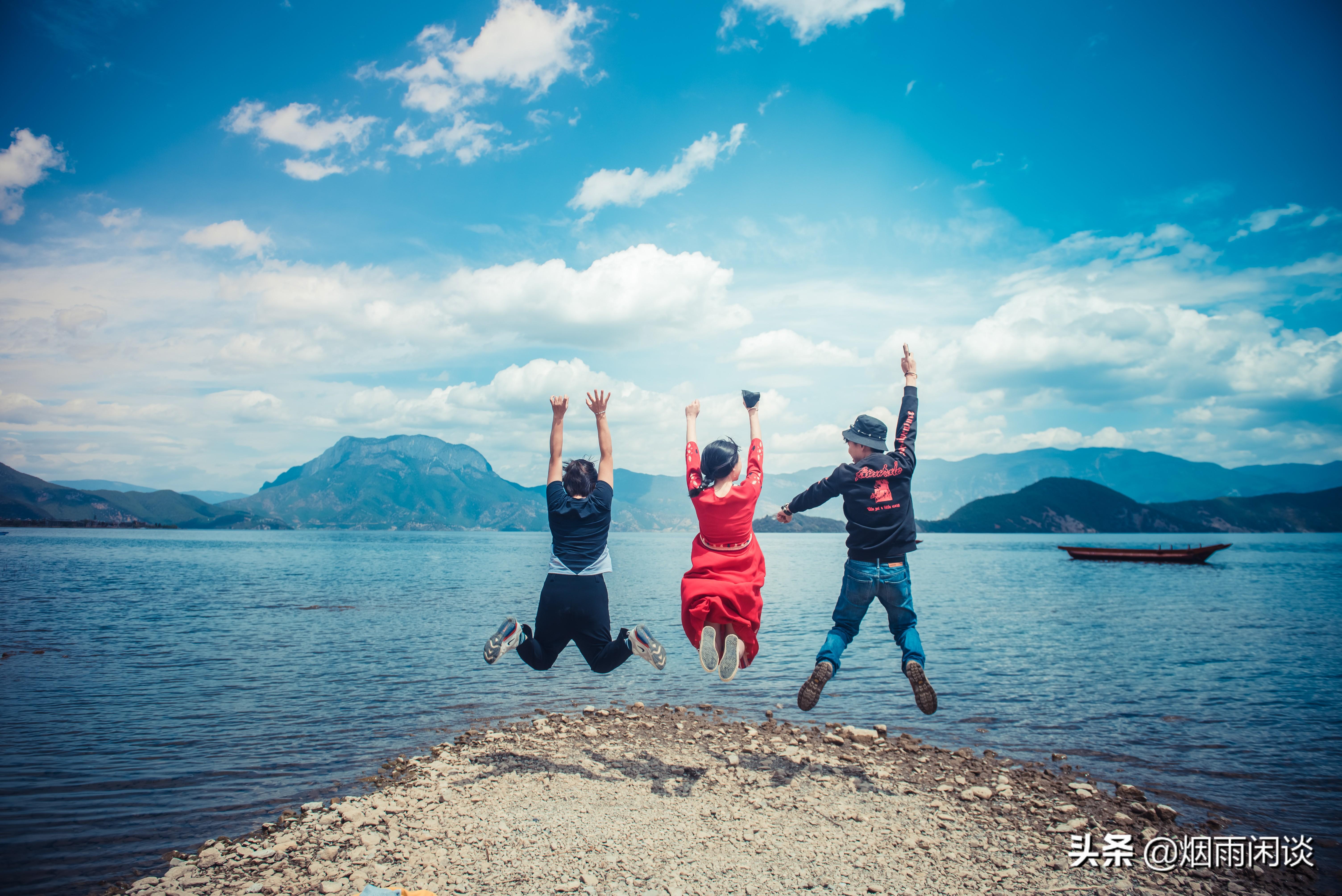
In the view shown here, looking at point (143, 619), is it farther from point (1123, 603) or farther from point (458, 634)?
point (1123, 603)

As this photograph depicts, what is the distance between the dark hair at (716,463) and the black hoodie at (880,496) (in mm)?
856

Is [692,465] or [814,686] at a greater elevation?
[692,465]

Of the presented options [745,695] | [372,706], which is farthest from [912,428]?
[372,706]

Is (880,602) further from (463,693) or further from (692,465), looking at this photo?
(463,693)

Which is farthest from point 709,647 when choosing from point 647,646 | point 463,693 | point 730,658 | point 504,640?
point 463,693

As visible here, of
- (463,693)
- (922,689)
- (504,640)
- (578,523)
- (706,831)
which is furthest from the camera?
(463,693)

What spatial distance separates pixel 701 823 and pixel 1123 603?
5004 centimetres

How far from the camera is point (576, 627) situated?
26.9 ft

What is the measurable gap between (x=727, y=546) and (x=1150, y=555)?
109212 mm

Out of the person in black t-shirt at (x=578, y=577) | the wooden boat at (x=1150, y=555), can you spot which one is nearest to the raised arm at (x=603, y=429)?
the person in black t-shirt at (x=578, y=577)

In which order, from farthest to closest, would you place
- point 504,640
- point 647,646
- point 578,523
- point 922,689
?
point 578,523 → point 647,646 → point 504,640 → point 922,689

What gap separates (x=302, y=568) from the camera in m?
72.7

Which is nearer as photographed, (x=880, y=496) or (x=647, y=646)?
(x=880, y=496)

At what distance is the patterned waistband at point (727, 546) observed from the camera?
7.90 m
